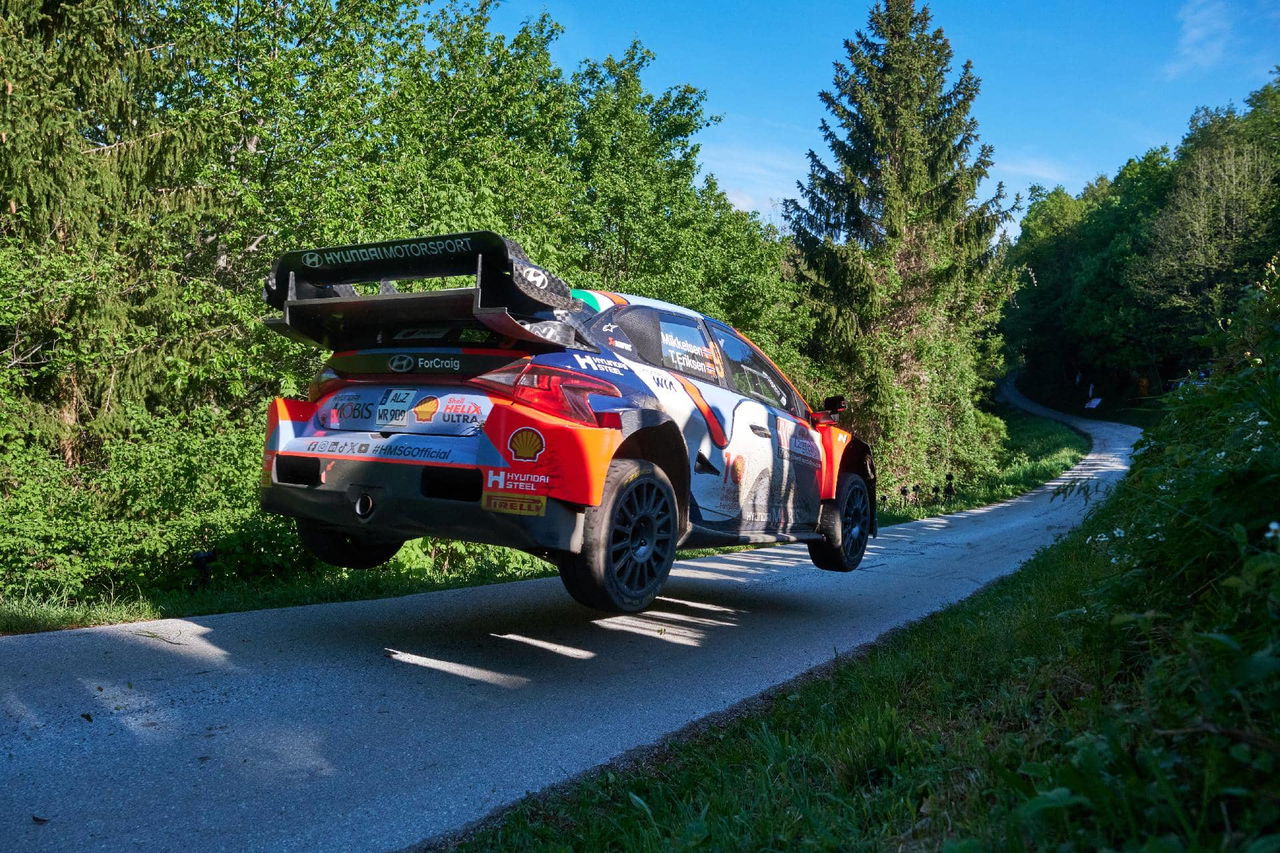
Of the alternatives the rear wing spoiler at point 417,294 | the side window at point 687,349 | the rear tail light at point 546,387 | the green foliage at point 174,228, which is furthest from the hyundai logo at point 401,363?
the green foliage at point 174,228

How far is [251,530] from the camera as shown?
9.41 metres

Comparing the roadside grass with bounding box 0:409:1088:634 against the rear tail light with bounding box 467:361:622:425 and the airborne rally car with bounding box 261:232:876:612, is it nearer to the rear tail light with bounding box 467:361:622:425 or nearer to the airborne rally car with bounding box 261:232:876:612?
the airborne rally car with bounding box 261:232:876:612

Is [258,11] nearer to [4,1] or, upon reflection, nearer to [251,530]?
[4,1]

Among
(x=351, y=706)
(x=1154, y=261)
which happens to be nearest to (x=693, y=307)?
(x=351, y=706)

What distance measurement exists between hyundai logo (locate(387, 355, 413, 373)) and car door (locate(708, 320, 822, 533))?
87.0 inches

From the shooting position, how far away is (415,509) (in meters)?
4.61

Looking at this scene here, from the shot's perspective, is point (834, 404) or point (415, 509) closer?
point (415, 509)

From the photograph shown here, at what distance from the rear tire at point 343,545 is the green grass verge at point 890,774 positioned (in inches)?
101

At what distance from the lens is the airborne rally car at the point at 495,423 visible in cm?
452

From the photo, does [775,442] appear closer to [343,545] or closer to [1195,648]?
[343,545]

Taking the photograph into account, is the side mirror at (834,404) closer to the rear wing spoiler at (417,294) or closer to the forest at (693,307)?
the forest at (693,307)

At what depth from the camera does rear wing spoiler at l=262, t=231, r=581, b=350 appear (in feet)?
15.1

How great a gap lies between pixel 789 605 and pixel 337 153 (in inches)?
414

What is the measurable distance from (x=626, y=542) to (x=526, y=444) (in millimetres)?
749
